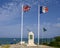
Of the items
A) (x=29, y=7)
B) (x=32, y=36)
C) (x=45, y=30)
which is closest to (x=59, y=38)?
(x=29, y=7)

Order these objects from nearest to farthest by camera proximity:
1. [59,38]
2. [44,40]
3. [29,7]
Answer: [59,38]
[29,7]
[44,40]

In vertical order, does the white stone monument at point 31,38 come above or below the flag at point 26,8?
below

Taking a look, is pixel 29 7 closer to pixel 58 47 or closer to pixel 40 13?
Answer: pixel 40 13

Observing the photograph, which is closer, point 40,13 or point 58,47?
point 58,47

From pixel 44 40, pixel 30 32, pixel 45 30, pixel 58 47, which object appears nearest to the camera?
pixel 58 47

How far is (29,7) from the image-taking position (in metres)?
33.5

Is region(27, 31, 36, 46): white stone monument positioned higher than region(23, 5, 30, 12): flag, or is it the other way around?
region(23, 5, 30, 12): flag

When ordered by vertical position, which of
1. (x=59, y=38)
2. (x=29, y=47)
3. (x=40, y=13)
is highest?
(x=40, y=13)

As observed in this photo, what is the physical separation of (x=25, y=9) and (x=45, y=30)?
8.54 m

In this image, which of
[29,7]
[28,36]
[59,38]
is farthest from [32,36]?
[59,38]

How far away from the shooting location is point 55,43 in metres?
19.2

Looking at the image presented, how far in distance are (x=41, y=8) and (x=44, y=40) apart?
1065 centimetres

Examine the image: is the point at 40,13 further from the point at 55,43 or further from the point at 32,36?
the point at 55,43

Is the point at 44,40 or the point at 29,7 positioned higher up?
the point at 29,7
